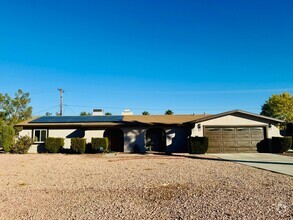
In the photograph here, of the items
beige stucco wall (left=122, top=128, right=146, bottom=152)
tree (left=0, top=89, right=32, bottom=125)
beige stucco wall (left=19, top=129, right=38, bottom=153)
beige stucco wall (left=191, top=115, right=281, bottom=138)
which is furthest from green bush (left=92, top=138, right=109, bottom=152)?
tree (left=0, top=89, right=32, bottom=125)

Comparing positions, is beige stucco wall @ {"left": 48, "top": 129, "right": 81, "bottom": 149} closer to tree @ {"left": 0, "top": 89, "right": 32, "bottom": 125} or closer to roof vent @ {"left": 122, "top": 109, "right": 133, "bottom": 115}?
roof vent @ {"left": 122, "top": 109, "right": 133, "bottom": 115}

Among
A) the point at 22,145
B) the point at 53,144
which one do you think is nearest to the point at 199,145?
the point at 53,144

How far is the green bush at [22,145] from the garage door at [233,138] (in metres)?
15.4

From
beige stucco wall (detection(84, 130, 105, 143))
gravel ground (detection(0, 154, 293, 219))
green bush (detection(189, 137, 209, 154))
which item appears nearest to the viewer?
gravel ground (detection(0, 154, 293, 219))

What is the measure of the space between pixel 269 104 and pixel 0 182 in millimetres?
56855

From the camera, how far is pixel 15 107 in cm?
5422

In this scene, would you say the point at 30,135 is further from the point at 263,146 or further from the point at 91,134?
the point at 263,146

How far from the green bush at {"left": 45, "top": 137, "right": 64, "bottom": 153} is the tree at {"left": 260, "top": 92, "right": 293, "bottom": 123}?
148ft

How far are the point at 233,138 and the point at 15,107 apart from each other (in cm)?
4772

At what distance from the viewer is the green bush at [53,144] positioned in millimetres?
22656

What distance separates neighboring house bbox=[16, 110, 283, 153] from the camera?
2153 centimetres

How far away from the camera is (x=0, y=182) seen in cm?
915

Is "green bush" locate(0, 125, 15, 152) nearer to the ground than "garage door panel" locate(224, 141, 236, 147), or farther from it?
farther from it

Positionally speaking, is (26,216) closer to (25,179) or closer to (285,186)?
(25,179)
